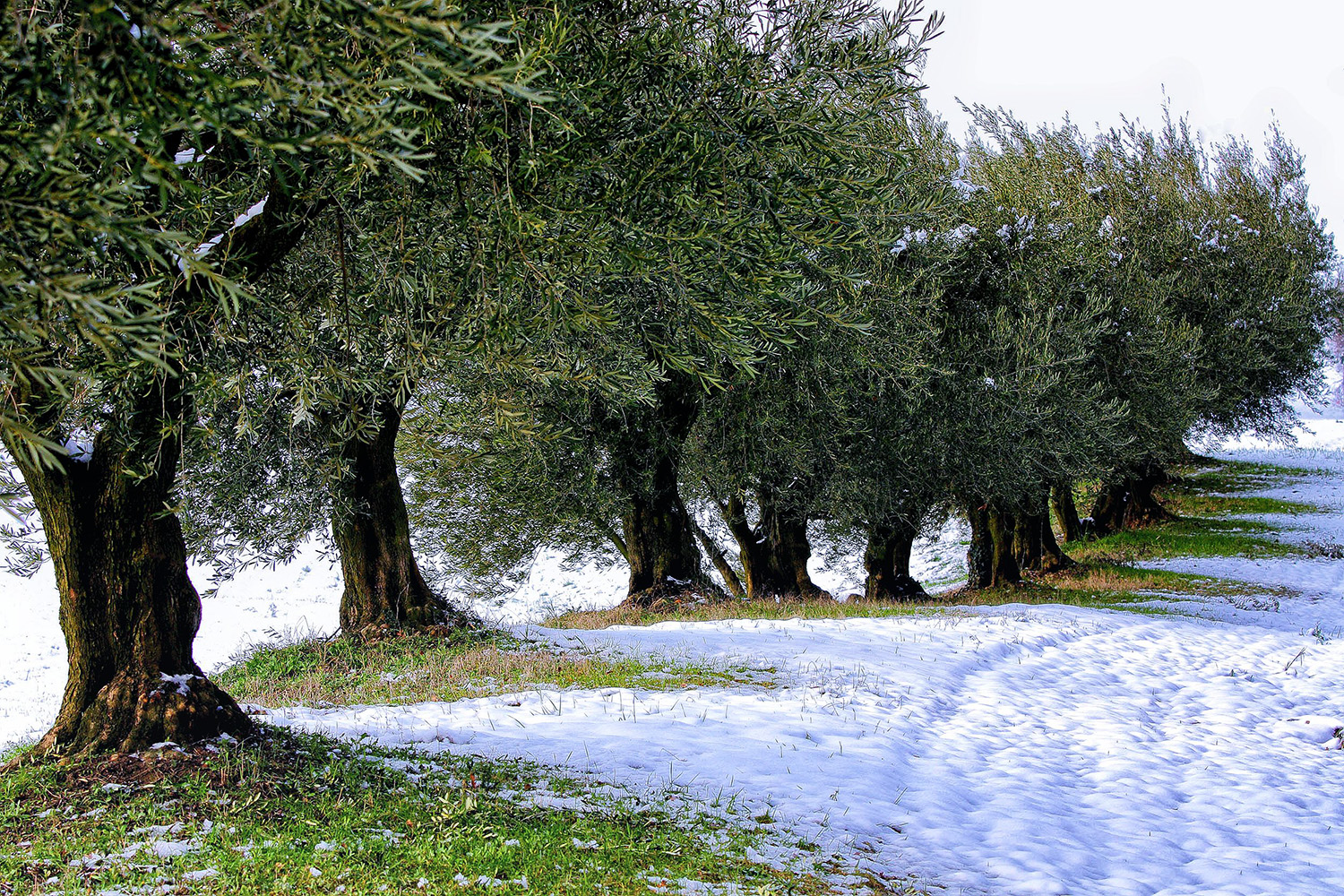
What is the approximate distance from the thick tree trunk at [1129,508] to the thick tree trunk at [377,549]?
1192 inches

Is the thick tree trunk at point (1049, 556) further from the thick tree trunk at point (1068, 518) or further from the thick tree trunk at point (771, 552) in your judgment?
the thick tree trunk at point (771, 552)

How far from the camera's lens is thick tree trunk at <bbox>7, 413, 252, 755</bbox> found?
21.6ft

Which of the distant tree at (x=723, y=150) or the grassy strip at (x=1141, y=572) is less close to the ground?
the distant tree at (x=723, y=150)

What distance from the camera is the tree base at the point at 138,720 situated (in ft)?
21.2

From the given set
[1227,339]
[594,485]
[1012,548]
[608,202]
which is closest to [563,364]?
[608,202]

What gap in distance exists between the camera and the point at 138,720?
6.55m

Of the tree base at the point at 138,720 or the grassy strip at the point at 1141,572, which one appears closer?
the tree base at the point at 138,720

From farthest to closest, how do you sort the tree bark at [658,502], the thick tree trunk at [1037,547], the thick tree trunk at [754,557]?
1. the thick tree trunk at [1037,547]
2. the thick tree trunk at [754,557]
3. the tree bark at [658,502]

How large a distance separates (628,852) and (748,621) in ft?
30.0

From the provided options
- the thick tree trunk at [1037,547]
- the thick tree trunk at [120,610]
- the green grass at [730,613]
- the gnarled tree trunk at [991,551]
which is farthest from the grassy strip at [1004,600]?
the thick tree trunk at [120,610]

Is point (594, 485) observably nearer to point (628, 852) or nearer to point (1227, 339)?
point (628, 852)

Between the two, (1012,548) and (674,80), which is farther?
(1012,548)

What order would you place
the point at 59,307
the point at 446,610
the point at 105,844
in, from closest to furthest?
the point at 59,307 → the point at 105,844 → the point at 446,610

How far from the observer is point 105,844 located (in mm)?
5055
